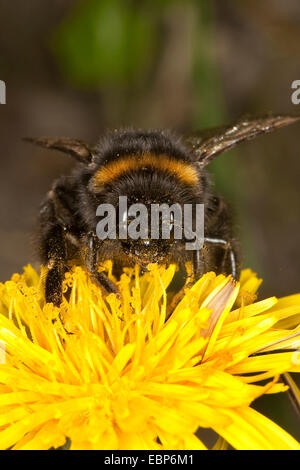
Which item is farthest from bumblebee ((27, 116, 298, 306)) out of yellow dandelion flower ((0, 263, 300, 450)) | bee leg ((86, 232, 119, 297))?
yellow dandelion flower ((0, 263, 300, 450))

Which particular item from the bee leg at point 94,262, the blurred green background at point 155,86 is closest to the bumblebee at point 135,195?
the bee leg at point 94,262

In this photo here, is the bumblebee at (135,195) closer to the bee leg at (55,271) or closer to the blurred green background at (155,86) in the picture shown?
the bee leg at (55,271)

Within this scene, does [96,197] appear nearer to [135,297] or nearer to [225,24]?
[135,297]

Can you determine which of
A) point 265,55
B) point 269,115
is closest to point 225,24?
point 265,55

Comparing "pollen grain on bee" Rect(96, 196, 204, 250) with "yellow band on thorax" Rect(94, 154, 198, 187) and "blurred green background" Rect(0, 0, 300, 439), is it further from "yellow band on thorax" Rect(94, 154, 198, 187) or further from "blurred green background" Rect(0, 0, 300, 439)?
"blurred green background" Rect(0, 0, 300, 439)

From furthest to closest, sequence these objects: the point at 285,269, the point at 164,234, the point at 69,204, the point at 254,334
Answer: the point at 285,269 < the point at 69,204 < the point at 254,334 < the point at 164,234

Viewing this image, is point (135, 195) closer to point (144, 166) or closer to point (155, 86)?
point (144, 166)
